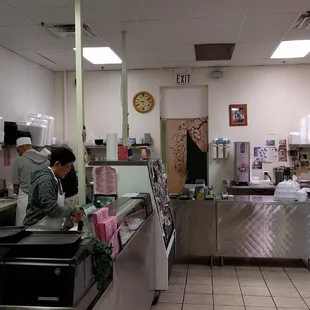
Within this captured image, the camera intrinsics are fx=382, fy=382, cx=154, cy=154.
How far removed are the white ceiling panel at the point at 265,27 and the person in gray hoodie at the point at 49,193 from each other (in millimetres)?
2914

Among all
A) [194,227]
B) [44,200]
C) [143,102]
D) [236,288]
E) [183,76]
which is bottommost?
[236,288]

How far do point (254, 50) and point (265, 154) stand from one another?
209 cm

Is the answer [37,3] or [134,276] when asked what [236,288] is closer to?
[134,276]

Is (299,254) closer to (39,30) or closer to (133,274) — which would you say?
(133,274)

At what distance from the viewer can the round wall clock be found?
7.50 m

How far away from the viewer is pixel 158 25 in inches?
190

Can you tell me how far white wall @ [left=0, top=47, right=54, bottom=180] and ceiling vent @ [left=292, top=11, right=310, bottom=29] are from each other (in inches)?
166

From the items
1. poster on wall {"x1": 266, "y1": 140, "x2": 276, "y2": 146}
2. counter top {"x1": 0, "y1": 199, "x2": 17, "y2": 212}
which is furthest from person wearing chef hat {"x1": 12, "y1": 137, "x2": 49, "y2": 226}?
poster on wall {"x1": 266, "y1": 140, "x2": 276, "y2": 146}

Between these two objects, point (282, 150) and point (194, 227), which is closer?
point (194, 227)

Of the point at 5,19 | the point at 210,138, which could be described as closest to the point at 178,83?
the point at 210,138

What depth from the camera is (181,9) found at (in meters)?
4.30

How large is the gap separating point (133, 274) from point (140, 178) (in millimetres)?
1230

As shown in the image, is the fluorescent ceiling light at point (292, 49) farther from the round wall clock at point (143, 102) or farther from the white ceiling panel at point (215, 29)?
the round wall clock at point (143, 102)

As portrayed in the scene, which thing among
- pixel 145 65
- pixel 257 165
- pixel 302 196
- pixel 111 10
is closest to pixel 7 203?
pixel 111 10
